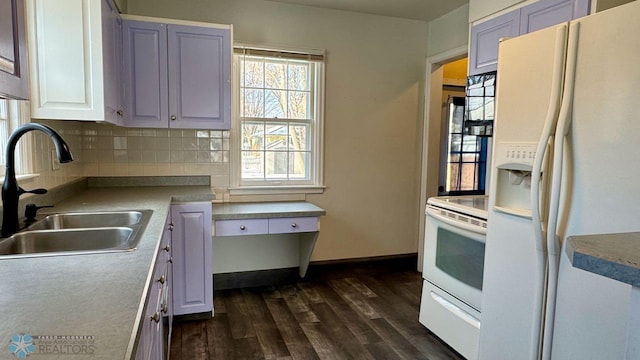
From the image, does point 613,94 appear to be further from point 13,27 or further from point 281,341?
point 281,341

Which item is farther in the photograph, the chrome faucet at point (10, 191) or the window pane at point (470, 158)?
the window pane at point (470, 158)

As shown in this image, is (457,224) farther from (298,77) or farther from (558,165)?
(298,77)

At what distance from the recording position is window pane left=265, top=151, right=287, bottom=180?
11.8 ft

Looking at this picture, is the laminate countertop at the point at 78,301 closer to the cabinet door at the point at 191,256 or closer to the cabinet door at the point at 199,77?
the cabinet door at the point at 191,256

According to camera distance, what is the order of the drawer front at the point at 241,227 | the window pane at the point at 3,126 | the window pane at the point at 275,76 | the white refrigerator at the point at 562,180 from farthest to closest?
the window pane at the point at 275,76
the drawer front at the point at 241,227
the window pane at the point at 3,126
the white refrigerator at the point at 562,180

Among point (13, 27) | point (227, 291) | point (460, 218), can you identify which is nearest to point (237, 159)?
point (227, 291)

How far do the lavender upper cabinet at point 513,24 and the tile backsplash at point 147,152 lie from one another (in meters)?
2.08

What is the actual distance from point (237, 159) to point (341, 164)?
991 millimetres

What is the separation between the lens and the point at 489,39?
272cm

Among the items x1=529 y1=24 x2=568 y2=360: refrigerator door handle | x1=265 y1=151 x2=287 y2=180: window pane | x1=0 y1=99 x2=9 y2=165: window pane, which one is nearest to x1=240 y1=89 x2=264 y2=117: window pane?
x1=265 y1=151 x2=287 y2=180: window pane

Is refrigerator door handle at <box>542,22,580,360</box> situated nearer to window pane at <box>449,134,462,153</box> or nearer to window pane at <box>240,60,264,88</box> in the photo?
window pane at <box>240,60,264,88</box>

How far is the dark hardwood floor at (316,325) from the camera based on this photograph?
8.01 ft

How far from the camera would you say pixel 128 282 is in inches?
40.1

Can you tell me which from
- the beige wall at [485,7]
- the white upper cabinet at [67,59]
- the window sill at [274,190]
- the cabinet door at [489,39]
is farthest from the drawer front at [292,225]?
the beige wall at [485,7]
